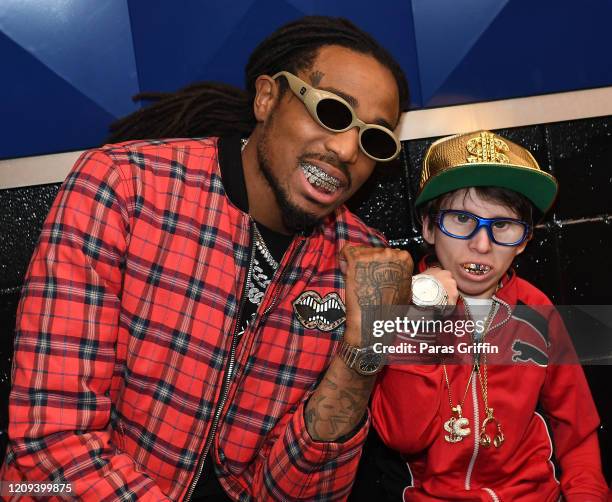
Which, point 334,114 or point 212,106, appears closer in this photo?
point 334,114

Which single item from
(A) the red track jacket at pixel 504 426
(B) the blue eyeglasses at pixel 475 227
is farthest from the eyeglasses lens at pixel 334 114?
(A) the red track jacket at pixel 504 426

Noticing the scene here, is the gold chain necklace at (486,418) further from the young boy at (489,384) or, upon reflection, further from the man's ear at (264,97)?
the man's ear at (264,97)

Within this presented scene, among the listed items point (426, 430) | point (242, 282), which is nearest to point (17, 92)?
point (242, 282)

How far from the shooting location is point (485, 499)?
6.48 ft

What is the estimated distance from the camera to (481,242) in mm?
1985

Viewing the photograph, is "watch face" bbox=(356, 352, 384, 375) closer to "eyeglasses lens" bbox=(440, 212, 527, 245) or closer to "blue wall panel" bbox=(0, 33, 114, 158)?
"eyeglasses lens" bbox=(440, 212, 527, 245)

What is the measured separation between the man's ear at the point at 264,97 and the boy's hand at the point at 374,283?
1.77ft

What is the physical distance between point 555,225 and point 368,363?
113 centimetres

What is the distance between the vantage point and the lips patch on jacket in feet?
6.66

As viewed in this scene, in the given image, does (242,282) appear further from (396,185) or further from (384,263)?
(396,185)

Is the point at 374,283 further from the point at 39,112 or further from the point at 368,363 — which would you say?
the point at 39,112

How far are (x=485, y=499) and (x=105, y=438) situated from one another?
→ 1115mm

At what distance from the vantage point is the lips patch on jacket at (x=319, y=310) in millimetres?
2029

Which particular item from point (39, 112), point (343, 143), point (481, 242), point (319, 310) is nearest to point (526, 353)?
point (481, 242)
